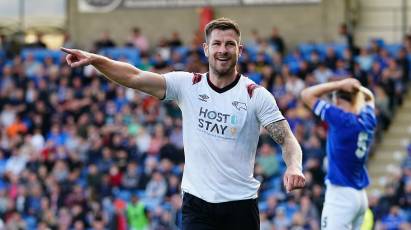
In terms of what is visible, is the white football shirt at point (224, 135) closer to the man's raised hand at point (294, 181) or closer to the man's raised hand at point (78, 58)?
the man's raised hand at point (294, 181)

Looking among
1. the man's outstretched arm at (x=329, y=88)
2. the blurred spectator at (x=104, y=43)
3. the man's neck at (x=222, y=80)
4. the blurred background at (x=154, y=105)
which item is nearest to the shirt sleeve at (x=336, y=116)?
the man's outstretched arm at (x=329, y=88)

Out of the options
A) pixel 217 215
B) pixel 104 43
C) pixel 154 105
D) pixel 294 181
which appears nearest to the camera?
pixel 294 181

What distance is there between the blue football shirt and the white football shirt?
10.7 feet

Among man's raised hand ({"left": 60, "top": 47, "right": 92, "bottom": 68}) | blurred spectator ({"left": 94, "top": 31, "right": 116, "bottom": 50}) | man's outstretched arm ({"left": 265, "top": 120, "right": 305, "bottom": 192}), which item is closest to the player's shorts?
man's outstretched arm ({"left": 265, "top": 120, "right": 305, "bottom": 192})

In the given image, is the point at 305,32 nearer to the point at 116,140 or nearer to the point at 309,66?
the point at 309,66

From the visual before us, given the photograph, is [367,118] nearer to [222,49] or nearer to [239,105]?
[239,105]

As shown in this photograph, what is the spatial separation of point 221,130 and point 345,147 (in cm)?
352

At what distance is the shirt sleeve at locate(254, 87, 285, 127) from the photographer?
8016 millimetres

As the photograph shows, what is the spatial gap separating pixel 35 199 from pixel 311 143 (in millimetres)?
5773

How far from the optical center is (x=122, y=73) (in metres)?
7.93

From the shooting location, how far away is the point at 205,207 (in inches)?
317

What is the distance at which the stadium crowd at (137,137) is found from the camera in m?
19.7

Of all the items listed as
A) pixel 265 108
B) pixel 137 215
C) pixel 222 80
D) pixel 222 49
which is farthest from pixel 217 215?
pixel 137 215

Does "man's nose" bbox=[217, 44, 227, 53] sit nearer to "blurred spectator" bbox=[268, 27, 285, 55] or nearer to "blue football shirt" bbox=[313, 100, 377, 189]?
"blue football shirt" bbox=[313, 100, 377, 189]
